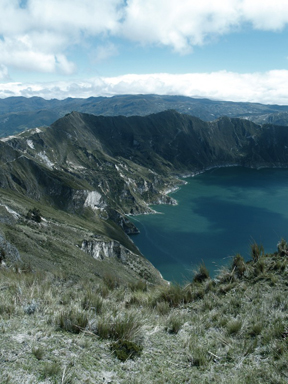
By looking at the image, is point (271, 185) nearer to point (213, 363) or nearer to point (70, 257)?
point (70, 257)

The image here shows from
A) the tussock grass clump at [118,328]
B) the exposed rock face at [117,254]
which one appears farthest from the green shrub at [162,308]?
the exposed rock face at [117,254]

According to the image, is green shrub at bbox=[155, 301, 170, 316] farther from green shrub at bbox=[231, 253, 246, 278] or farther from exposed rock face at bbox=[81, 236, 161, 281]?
exposed rock face at bbox=[81, 236, 161, 281]

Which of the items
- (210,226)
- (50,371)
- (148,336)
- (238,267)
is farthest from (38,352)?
(210,226)

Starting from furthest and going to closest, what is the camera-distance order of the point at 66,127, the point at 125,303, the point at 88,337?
1. the point at 66,127
2. the point at 125,303
3. the point at 88,337

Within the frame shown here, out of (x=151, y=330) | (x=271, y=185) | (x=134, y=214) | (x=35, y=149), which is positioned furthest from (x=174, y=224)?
(x=151, y=330)

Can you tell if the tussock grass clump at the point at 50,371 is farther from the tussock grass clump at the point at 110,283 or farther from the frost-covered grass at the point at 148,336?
the tussock grass clump at the point at 110,283
